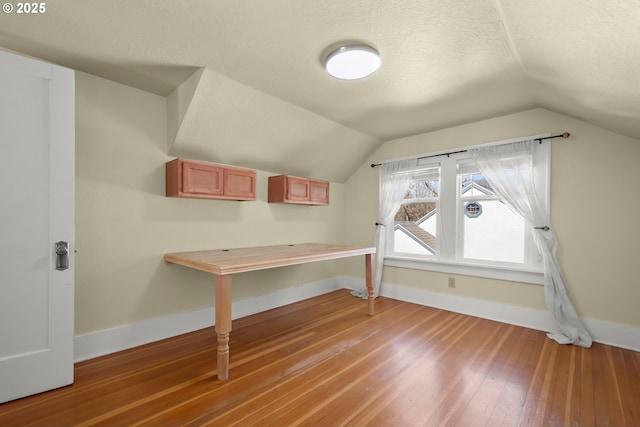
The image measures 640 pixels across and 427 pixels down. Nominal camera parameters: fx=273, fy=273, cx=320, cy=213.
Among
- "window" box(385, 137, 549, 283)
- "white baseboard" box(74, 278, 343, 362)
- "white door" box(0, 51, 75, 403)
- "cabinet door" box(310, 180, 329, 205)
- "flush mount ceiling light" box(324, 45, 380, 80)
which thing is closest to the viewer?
"white door" box(0, 51, 75, 403)

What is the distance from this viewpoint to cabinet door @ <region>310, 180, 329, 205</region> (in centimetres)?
390

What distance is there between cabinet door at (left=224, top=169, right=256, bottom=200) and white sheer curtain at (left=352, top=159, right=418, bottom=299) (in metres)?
2.03

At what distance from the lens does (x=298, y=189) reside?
12.1ft

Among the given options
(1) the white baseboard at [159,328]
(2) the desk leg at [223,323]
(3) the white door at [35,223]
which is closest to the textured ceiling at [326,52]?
(3) the white door at [35,223]

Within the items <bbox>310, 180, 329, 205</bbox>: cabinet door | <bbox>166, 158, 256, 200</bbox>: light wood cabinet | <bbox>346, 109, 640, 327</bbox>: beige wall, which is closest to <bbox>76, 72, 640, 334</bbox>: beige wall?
<bbox>346, 109, 640, 327</bbox>: beige wall

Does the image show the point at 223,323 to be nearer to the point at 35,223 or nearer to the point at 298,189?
the point at 35,223

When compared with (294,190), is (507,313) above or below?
below

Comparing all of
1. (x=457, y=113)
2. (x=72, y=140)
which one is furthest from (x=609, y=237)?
(x=72, y=140)

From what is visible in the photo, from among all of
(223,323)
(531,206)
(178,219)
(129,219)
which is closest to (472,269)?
(531,206)

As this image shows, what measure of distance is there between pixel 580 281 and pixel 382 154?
2774 millimetres

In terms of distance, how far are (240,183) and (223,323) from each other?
155 cm

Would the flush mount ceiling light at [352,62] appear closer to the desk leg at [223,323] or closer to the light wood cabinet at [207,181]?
the light wood cabinet at [207,181]

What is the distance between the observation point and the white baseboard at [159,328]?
7.48ft

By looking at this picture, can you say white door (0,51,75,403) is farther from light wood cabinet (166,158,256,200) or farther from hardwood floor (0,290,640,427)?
light wood cabinet (166,158,256,200)
